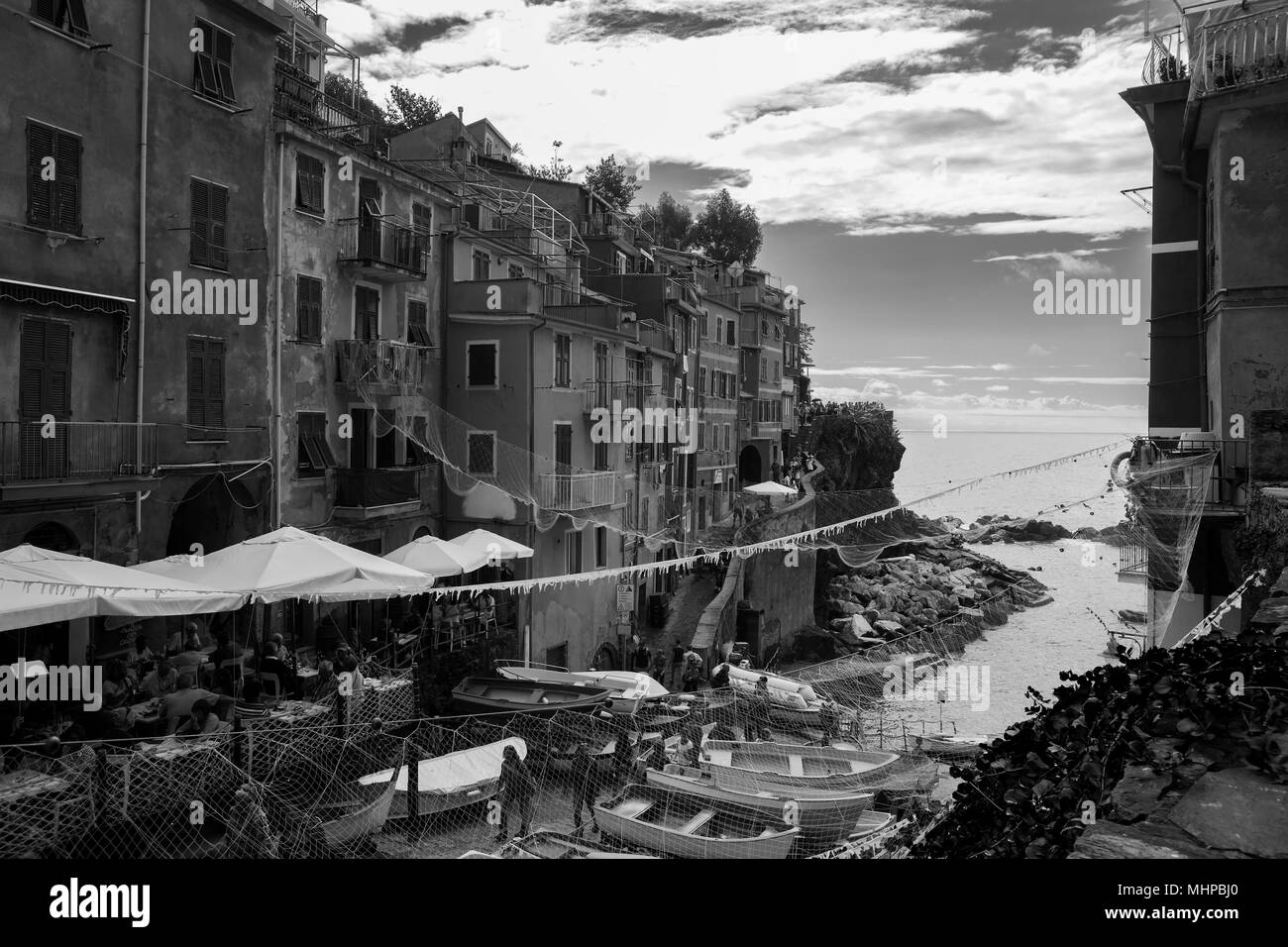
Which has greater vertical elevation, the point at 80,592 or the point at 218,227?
the point at 218,227

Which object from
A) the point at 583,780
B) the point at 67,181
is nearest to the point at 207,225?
the point at 67,181

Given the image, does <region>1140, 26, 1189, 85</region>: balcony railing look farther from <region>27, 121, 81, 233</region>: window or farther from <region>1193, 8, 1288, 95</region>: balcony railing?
<region>27, 121, 81, 233</region>: window

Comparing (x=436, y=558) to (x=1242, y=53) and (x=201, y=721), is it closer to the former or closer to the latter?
(x=201, y=721)

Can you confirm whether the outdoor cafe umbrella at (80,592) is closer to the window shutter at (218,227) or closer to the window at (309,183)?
the window shutter at (218,227)

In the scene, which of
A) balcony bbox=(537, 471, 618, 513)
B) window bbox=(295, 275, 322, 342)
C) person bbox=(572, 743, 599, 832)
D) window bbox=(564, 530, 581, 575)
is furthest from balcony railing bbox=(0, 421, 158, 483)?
window bbox=(564, 530, 581, 575)

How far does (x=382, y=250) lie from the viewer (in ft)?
89.5

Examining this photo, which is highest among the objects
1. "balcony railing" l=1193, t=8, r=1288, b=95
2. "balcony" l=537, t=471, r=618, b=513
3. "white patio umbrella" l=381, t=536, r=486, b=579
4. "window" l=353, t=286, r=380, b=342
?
"balcony railing" l=1193, t=8, r=1288, b=95

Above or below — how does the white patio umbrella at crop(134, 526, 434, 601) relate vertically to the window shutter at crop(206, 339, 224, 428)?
below

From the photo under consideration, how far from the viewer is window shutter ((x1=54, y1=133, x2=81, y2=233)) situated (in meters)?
18.5

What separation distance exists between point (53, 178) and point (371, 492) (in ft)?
34.9

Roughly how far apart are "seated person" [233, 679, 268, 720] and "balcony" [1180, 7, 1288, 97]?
22.5 m

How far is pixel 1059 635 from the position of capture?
2224 inches

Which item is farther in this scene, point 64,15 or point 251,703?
point 64,15
